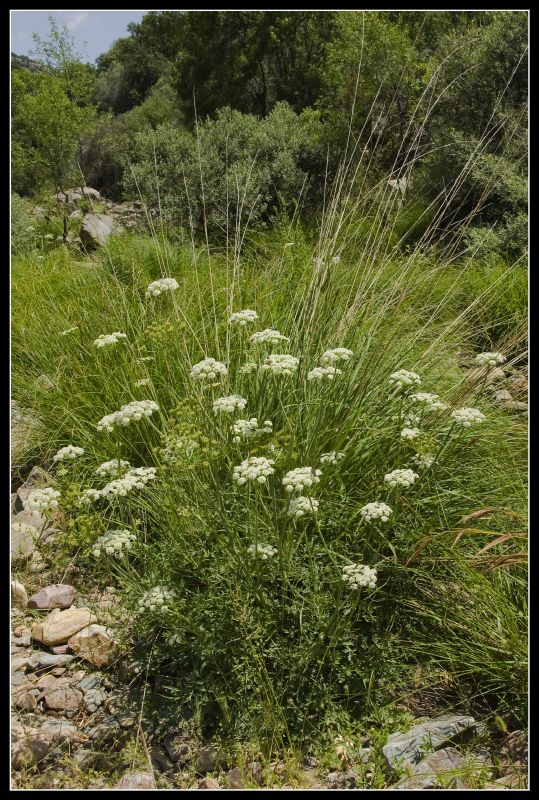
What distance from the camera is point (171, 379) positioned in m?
3.88

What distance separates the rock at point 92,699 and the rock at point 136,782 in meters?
0.41

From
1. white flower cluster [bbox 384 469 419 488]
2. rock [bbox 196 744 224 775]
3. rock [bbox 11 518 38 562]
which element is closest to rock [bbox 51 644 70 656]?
rock [bbox 11 518 38 562]

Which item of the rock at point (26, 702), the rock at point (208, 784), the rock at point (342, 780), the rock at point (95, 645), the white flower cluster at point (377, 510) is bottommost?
the rock at point (26, 702)

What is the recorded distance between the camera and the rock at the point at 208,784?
2.23 metres

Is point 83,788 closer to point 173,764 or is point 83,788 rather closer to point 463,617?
point 173,764

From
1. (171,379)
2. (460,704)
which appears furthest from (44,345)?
(460,704)

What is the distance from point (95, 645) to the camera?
2854 mm

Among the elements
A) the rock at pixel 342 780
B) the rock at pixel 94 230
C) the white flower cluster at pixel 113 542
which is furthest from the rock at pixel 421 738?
the rock at pixel 94 230

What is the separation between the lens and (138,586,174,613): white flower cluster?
2.28 meters

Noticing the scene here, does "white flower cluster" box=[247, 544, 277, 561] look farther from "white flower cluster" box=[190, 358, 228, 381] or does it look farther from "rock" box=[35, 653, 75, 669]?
"rock" box=[35, 653, 75, 669]

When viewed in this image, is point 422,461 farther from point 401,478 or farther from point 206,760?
point 206,760

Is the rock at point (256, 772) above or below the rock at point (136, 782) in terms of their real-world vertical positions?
above

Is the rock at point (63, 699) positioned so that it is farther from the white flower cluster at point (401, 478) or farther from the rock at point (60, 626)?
the white flower cluster at point (401, 478)

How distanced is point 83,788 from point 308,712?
0.83 metres
